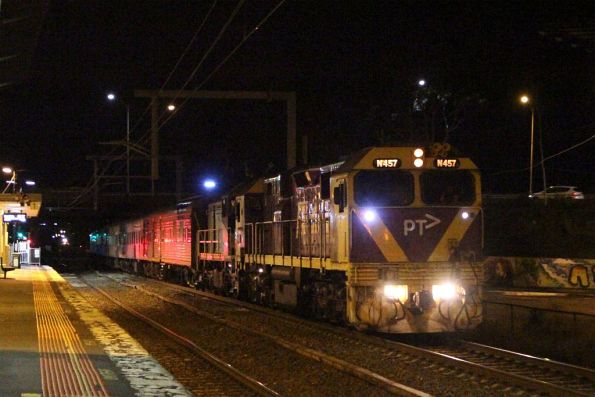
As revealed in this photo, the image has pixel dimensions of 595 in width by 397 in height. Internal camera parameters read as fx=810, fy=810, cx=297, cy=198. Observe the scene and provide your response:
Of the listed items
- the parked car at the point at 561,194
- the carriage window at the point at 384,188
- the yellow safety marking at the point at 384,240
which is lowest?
the yellow safety marking at the point at 384,240

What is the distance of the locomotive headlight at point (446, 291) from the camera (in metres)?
14.8

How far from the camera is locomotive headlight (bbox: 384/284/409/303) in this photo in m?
14.7

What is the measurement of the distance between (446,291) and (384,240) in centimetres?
147

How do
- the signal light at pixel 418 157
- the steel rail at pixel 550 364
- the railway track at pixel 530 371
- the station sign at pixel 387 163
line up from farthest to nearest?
the signal light at pixel 418 157 → the station sign at pixel 387 163 → the steel rail at pixel 550 364 → the railway track at pixel 530 371

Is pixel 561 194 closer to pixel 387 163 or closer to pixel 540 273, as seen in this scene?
pixel 540 273

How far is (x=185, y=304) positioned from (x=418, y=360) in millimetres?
12762

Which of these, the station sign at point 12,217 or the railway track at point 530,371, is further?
the station sign at point 12,217

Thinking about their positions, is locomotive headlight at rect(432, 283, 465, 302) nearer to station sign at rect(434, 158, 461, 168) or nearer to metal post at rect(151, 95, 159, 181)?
station sign at rect(434, 158, 461, 168)

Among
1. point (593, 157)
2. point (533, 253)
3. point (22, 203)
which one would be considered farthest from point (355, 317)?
point (593, 157)

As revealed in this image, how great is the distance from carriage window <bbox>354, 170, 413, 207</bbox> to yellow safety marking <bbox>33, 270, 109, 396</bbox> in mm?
5711

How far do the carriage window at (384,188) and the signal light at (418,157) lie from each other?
9.4 inches

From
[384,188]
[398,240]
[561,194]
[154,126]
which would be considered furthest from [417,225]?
[561,194]

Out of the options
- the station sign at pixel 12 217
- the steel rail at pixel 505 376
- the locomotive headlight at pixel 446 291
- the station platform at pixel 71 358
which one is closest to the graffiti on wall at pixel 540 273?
the locomotive headlight at pixel 446 291

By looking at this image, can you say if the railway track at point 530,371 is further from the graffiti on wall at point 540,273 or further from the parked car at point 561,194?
the parked car at point 561,194
